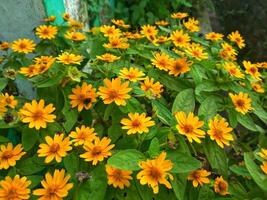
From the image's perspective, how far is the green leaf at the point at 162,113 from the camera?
128 cm

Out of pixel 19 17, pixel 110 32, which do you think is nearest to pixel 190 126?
pixel 110 32

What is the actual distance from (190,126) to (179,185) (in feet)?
0.57

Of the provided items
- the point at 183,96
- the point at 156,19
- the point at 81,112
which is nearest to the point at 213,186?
the point at 183,96

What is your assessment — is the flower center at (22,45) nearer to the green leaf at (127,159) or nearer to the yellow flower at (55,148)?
the yellow flower at (55,148)

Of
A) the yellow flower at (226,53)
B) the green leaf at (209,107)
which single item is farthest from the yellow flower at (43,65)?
the yellow flower at (226,53)

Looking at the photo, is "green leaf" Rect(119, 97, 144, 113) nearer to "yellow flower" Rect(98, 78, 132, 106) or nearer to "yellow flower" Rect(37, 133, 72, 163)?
"yellow flower" Rect(98, 78, 132, 106)

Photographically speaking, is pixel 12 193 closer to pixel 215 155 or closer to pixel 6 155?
pixel 6 155

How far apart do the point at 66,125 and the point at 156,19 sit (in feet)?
6.05

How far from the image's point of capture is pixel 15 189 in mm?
1118

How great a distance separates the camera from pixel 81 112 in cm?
135

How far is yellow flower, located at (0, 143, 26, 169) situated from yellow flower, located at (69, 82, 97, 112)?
0.74 feet

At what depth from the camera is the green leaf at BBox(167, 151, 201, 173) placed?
3.63ft

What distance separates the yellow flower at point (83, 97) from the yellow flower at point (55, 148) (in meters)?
0.15

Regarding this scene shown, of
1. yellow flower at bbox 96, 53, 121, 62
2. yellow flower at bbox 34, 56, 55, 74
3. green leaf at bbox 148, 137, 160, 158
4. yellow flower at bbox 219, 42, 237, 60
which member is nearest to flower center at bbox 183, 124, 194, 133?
green leaf at bbox 148, 137, 160, 158
